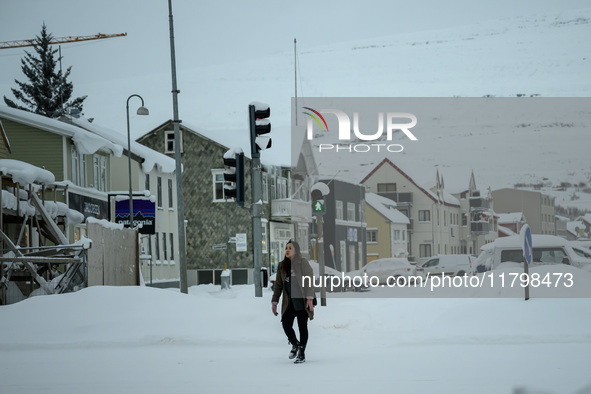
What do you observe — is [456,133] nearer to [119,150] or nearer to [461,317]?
[461,317]

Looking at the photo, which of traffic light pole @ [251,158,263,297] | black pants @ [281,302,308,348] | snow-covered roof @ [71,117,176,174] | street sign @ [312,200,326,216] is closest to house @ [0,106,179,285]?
snow-covered roof @ [71,117,176,174]

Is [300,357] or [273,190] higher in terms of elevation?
[273,190]

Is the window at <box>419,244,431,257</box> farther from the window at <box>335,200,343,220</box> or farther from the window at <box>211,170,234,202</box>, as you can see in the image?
the window at <box>211,170,234,202</box>

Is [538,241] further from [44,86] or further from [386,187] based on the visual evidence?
[44,86]

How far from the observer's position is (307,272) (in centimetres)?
1371

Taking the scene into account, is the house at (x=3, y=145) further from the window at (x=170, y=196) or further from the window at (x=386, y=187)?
the window at (x=386, y=187)

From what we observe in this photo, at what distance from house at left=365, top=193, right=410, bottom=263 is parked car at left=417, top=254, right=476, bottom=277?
55 centimetres

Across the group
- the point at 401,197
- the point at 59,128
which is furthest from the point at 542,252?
the point at 59,128

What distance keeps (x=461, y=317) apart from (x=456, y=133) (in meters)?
3.92

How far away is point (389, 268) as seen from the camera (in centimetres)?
1742

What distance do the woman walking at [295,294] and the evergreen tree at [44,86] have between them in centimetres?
7547

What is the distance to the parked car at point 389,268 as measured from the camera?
55.4 ft

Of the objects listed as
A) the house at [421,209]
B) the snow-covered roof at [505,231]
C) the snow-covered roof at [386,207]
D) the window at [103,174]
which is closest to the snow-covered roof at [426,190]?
the house at [421,209]

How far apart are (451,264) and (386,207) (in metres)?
2.04
